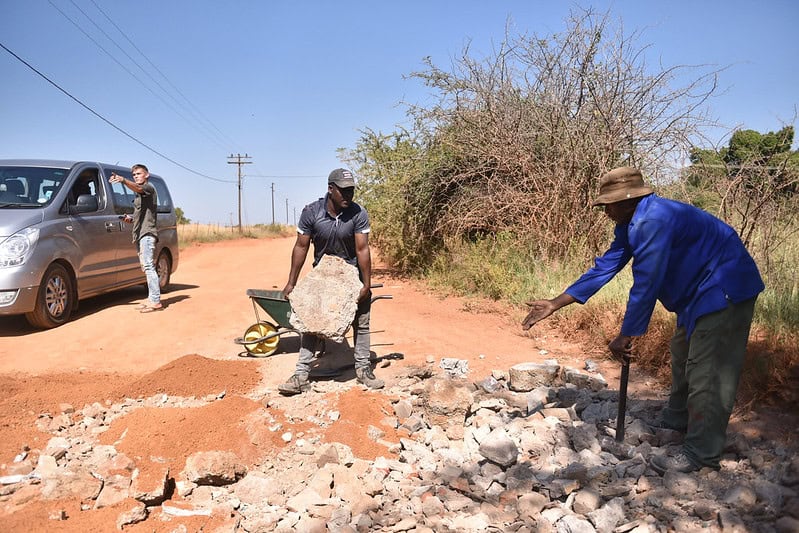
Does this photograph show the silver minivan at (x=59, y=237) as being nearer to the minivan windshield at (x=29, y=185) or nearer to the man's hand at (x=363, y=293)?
the minivan windshield at (x=29, y=185)

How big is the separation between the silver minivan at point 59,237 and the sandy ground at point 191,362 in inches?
14.9

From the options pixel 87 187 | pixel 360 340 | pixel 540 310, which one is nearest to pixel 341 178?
pixel 360 340

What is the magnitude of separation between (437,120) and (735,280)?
927 centimetres

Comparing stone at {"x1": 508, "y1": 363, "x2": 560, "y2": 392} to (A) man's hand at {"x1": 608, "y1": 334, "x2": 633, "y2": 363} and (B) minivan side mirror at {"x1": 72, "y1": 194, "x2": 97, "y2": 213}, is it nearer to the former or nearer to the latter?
(A) man's hand at {"x1": 608, "y1": 334, "x2": 633, "y2": 363}

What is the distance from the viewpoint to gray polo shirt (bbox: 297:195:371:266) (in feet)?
16.6

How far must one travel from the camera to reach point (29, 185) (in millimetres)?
7352

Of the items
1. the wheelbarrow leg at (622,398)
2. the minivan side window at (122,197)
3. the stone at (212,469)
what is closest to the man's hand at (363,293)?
the stone at (212,469)

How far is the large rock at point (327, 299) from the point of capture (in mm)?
5012

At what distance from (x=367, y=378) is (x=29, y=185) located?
546 centimetres

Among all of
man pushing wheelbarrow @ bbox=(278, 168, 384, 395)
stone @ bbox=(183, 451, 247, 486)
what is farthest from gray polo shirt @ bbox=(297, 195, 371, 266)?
stone @ bbox=(183, 451, 247, 486)

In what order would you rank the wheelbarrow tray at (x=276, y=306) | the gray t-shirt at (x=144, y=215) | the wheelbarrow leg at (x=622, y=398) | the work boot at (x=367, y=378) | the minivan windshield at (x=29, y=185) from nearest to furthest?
the wheelbarrow leg at (x=622, y=398) → the work boot at (x=367, y=378) → the wheelbarrow tray at (x=276, y=306) → the minivan windshield at (x=29, y=185) → the gray t-shirt at (x=144, y=215)

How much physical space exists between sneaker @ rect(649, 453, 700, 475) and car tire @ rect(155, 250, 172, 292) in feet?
27.3

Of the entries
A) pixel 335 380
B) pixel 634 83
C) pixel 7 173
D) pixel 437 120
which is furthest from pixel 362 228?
pixel 437 120

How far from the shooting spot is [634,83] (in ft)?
30.8
